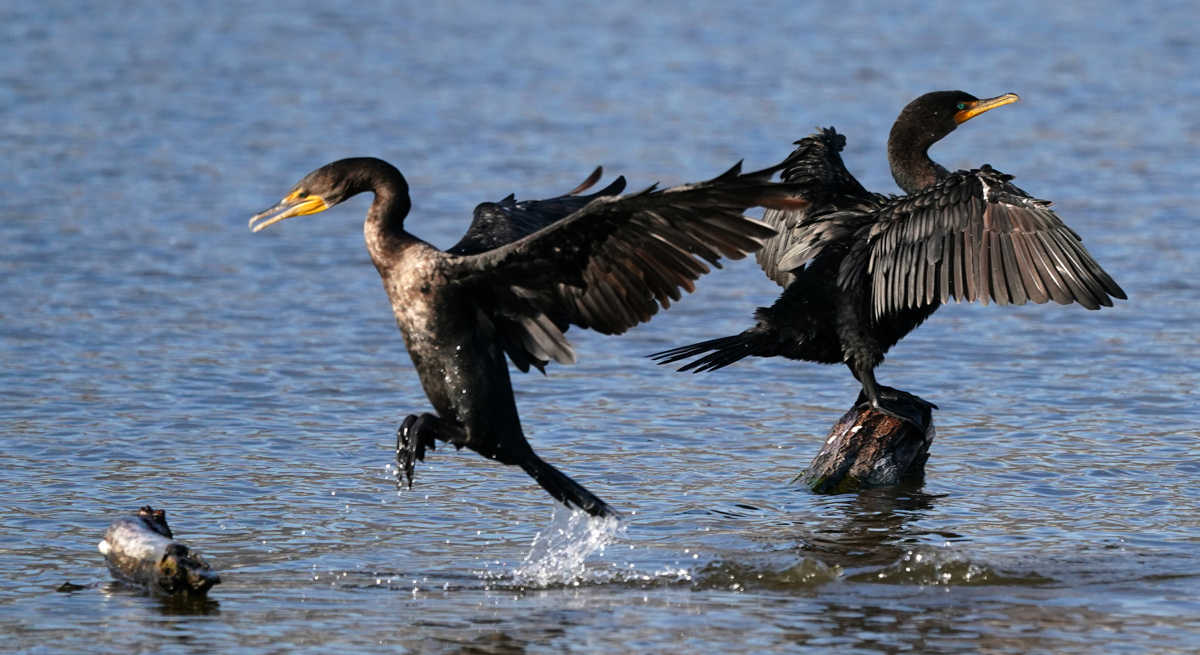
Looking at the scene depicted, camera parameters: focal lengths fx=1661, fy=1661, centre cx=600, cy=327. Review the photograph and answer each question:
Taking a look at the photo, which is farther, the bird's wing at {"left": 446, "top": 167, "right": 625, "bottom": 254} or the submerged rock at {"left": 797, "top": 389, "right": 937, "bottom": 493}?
the submerged rock at {"left": 797, "top": 389, "right": 937, "bottom": 493}

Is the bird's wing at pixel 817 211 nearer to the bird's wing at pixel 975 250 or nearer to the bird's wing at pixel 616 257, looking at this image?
the bird's wing at pixel 975 250

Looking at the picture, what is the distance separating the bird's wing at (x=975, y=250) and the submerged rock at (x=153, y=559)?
288cm

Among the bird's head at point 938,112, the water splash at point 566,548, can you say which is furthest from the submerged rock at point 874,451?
the bird's head at point 938,112

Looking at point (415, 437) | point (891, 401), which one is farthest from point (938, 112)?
point (415, 437)

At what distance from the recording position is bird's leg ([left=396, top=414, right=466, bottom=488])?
515 cm

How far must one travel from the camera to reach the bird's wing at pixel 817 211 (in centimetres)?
680

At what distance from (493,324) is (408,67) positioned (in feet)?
45.6

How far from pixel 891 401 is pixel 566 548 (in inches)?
66.8

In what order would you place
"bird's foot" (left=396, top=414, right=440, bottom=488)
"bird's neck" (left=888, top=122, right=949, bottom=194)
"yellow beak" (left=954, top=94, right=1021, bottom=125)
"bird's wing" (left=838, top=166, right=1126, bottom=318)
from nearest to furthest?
"bird's foot" (left=396, top=414, right=440, bottom=488) → "bird's wing" (left=838, top=166, right=1126, bottom=318) → "bird's neck" (left=888, top=122, right=949, bottom=194) → "yellow beak" (left=954, top=94, right=1021, bottom=125)

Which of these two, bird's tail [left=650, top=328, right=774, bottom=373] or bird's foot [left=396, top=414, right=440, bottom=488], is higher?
bird's tail [left=650, top=328, right=774, bottom=373]

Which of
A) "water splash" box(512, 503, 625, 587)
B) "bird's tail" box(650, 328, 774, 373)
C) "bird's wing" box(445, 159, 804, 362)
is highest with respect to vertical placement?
"bird's wing" box(445, 159, 804, 362)

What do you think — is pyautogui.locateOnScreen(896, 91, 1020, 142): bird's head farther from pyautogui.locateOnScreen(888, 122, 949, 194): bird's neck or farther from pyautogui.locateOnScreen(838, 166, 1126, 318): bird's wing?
pyautogui.locateOnScreen(838, 166, 1126, 318): bird's wing

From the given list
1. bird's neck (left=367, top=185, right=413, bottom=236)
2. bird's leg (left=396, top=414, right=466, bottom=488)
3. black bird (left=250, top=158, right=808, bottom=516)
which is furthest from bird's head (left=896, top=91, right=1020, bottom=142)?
bird's leg (left=396, top=414, right=466, bottom=488)

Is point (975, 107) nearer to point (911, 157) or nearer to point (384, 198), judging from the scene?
point (911, 157)
